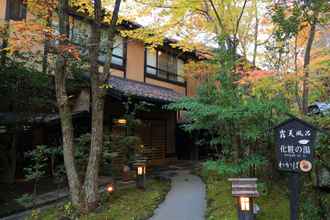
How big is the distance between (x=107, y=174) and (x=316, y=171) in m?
8.09

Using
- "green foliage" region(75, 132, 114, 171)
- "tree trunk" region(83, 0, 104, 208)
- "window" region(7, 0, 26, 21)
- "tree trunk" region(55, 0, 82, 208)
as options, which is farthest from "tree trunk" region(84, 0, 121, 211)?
"window" region(7, 0, 26, 21)

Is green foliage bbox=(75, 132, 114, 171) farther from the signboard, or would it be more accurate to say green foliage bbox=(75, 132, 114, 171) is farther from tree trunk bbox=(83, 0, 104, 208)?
the signboard

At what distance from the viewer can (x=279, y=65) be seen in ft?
30.5

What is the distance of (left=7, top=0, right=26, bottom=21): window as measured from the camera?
34.2ft

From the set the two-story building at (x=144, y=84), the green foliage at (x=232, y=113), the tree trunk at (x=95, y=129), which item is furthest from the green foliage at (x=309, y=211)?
the two-story building at (x=144, y=84)

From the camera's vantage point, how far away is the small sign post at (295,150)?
15.1ft

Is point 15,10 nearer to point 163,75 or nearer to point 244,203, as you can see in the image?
point 163,75

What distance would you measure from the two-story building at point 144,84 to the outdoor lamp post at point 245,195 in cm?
653

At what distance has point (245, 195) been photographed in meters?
5.21

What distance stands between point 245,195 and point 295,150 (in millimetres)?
1235

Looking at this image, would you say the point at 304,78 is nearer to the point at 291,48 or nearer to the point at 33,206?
the point at 291,48

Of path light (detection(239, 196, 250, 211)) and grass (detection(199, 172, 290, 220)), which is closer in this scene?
path light (detection(239, 196, 250, 211))

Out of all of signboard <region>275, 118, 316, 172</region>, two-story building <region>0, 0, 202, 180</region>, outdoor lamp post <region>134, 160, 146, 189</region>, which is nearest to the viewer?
signboard <region>275, 118, 316, 172</region>

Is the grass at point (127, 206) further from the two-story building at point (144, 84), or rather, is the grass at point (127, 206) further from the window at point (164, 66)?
the window at point (164, 66)
